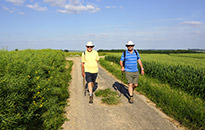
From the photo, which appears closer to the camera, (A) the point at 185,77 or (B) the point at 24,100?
(B) the point at 24,100

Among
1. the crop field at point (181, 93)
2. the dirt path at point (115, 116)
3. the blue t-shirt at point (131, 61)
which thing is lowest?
the dirt path at point (115, 116)

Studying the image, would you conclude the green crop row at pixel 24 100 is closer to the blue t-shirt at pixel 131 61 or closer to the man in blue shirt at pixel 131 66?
the man in blue shirt at pixel 131 66

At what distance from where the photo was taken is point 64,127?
14.7ft

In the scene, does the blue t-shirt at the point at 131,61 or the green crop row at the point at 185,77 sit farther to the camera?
the green crop row at the point at 185,77

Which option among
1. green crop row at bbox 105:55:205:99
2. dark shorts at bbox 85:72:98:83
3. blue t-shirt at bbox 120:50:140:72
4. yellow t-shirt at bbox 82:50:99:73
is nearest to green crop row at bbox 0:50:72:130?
dark shorts at bbox 85:72:98:83

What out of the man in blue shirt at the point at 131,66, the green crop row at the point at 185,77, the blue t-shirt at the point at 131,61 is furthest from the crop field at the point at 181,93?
the blue t-shirt at the point at 131,61

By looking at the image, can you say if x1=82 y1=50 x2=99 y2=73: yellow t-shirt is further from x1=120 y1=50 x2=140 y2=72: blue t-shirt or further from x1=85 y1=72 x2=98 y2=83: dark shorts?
x1=120 y1=50 x2=140 y2=72: blue t-shirt

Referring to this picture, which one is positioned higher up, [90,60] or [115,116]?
[90,60]

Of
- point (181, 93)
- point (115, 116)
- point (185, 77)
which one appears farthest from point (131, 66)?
point (185, 77)

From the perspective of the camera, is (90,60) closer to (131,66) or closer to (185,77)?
(131,66)

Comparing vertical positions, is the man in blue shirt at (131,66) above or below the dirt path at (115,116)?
above

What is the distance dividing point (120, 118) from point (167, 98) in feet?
7.81

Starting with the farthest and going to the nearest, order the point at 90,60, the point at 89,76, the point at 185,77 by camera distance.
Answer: the point at 185,77 → the point at 89,76 → the point at 90,60

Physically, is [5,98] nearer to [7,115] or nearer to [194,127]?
[7,115]
